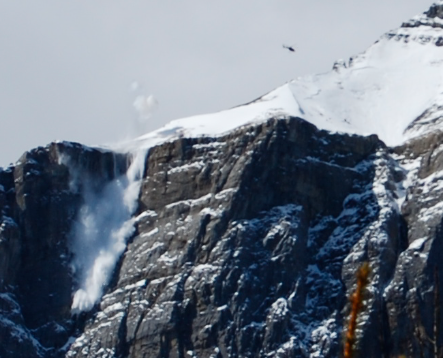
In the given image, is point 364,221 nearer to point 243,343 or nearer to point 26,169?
point 243,343

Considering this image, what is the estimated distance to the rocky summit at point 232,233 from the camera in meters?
90.6

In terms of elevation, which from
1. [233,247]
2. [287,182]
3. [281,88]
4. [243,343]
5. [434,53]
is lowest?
[243,343]

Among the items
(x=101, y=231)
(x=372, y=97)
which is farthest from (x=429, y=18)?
(x=101, y=231)

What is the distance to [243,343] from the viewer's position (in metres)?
88.2

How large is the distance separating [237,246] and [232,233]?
4.98 feet

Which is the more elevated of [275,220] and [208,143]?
[208,143]

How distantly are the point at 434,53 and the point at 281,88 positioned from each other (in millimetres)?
15937

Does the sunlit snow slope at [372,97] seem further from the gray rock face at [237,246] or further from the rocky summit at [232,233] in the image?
the gray rock face at [237,246]

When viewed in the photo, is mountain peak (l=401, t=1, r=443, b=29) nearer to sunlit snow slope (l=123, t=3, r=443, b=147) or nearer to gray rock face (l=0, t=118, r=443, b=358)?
sunlit snow slope (l=123, t=3, r=443, b=147)

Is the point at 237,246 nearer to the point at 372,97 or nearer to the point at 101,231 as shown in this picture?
the point at 101,231

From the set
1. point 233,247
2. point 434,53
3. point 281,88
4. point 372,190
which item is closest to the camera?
point 233,247

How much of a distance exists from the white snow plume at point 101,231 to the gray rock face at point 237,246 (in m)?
0.65

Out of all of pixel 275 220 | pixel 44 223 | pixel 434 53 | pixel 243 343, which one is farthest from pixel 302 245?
pixel 434 53

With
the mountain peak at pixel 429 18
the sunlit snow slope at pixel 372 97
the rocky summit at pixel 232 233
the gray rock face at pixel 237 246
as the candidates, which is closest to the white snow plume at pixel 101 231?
the rocky summit at pixel 232 233
